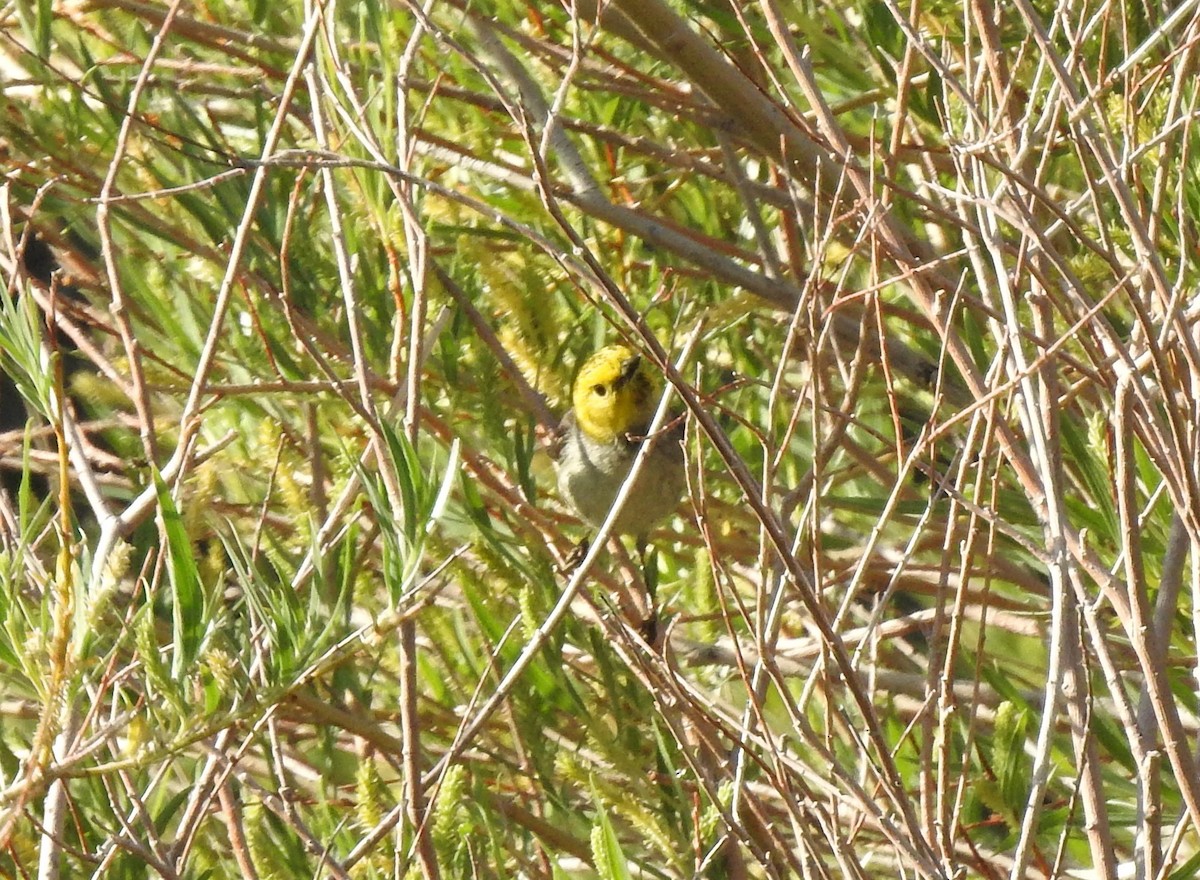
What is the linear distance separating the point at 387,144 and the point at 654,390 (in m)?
2.20

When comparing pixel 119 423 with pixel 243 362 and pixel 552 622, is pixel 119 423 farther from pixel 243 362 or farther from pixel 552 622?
pixel 552 622

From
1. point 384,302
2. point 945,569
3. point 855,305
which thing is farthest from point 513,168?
point 945,569

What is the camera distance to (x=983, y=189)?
5.51 feet

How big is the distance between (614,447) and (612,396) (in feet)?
0.53

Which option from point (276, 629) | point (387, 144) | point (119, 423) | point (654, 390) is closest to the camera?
point (276, 629)

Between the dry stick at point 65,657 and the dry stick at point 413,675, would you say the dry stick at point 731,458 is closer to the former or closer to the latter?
the dry stick at point 413,675

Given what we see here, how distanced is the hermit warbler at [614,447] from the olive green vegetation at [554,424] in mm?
123

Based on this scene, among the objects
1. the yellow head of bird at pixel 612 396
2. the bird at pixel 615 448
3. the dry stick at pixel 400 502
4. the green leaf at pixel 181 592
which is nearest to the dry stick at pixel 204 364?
the dry stick at pixel 400 502

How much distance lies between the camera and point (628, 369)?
152 inches

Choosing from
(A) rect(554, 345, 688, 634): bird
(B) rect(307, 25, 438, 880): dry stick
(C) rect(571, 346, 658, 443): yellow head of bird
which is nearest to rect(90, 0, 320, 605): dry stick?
(B) rect(307, 25, 438, 880): dry stick

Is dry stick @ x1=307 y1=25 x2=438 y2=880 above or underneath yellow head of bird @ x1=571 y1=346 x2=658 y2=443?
above

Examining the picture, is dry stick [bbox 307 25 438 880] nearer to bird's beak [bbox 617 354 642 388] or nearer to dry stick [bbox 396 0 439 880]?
dry stick [bbox 396 0 439 880]

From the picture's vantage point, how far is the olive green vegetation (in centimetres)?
151

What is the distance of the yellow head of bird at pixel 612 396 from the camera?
383cm
